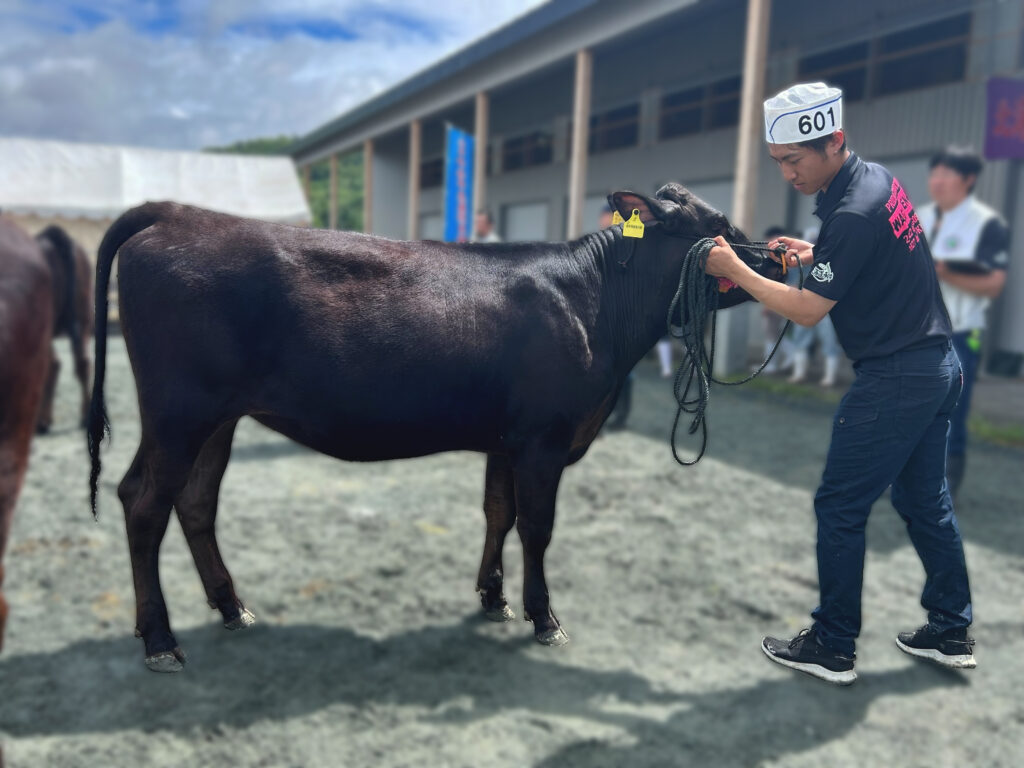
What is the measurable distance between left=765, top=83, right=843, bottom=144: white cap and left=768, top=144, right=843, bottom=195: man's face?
0.05 m

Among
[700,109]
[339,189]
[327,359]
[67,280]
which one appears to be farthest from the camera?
[339,189]

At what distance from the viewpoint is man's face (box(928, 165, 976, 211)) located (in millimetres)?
5617

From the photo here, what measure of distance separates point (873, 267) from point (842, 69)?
32.9 meters

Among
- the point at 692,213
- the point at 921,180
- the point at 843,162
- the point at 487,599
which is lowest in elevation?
the point at 487,599

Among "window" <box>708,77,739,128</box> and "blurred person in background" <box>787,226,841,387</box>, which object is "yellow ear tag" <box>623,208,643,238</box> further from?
"window" <box>708,77,739,128</box>

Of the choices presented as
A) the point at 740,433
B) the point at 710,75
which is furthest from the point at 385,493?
the point at 710,75

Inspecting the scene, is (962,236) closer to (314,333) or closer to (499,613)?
(499,613)

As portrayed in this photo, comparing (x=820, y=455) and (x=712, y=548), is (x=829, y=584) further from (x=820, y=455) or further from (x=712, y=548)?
(x=712, y=548)

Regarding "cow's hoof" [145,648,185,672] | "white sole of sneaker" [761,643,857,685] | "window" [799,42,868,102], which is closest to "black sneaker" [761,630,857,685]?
"white sole of sneaker" [761,643,857,685]

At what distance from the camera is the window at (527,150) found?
48.8 metres

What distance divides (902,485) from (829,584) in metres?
0.52

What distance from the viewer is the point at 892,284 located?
9.56ft

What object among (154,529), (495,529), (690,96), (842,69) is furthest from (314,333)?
(690,96)

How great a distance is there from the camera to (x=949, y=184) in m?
5.67
